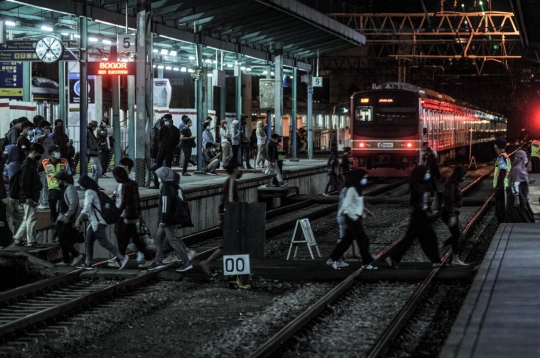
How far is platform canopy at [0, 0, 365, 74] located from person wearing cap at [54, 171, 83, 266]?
17.5 ft

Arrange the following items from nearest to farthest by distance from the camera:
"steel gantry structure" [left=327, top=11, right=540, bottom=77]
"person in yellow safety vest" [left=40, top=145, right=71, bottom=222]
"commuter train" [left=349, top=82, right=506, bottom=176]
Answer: "person in yellow safety vest" [left=40, top=145, right=71, bottom=222] < "commuter train" [left=349, top=82, right=506, bottom=176] < "steel gantry structure" [left=327, top=11, right=540, bottom=77]

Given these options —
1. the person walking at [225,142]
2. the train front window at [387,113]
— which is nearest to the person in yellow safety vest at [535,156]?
the train front window at [387,113]

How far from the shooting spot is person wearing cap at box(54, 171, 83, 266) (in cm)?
1350

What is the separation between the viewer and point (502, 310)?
9.05 meters

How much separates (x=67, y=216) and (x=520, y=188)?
315 inches

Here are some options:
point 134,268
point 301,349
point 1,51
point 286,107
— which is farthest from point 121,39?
point 286,107

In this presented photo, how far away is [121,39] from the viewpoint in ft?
69.8

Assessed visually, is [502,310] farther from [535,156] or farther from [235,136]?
[535,156]

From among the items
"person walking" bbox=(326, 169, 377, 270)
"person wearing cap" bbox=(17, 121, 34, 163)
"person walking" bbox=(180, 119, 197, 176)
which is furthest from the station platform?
"person walking" bbox=(180, 119, 197, 176)

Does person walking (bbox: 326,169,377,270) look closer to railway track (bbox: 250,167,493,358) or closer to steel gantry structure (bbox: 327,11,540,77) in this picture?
railway track (bbox: 250,167,493,358)

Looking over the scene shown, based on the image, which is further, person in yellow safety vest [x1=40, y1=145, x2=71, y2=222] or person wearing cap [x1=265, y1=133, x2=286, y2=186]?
person wearing cap [x1=265, y1=133, x2=286, y2=186]

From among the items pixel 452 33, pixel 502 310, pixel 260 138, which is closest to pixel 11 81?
pixel 260 138

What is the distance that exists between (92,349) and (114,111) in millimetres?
16591

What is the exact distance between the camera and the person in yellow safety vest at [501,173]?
15.4 m
